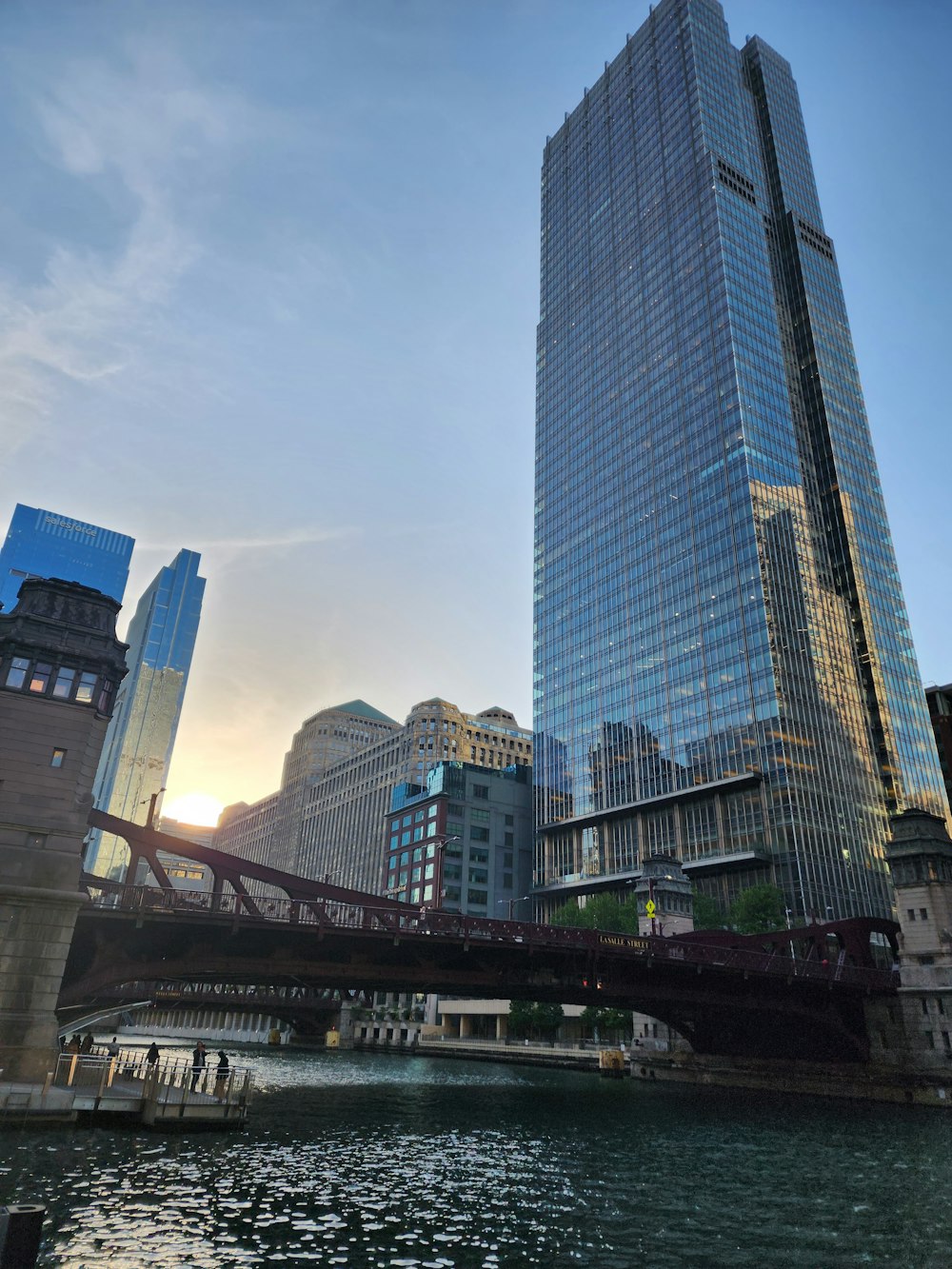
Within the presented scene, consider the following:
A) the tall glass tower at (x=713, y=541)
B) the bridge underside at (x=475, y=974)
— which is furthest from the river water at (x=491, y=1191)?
the tall glass tower at (x=713, y=541)

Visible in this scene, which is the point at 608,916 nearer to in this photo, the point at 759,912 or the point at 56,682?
the point at 759,912

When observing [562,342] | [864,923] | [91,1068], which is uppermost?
[562,342]

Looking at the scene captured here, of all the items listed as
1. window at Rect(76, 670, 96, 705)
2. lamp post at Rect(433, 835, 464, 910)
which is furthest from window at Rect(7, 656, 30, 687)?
lamp post at Rect(433, 835, 464, 910)

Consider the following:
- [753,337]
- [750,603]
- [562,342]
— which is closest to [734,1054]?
[750,603]

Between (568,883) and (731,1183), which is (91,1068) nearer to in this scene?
(731,1183)

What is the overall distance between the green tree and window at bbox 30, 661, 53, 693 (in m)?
81.5

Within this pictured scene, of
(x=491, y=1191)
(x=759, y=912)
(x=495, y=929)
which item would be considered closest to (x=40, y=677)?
(x=495, y=929)

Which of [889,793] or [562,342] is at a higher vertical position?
[562,342]

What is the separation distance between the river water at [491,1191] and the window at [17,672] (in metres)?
20.2

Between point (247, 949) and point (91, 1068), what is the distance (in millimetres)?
11952

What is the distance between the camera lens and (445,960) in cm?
5481

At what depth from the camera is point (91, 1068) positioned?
38.8 meters

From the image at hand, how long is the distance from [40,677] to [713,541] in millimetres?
116900

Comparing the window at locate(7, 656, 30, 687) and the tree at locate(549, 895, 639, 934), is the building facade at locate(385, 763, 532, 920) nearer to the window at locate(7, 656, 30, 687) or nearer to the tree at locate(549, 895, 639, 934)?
the tree at locate(549, 895, 639, 934)
